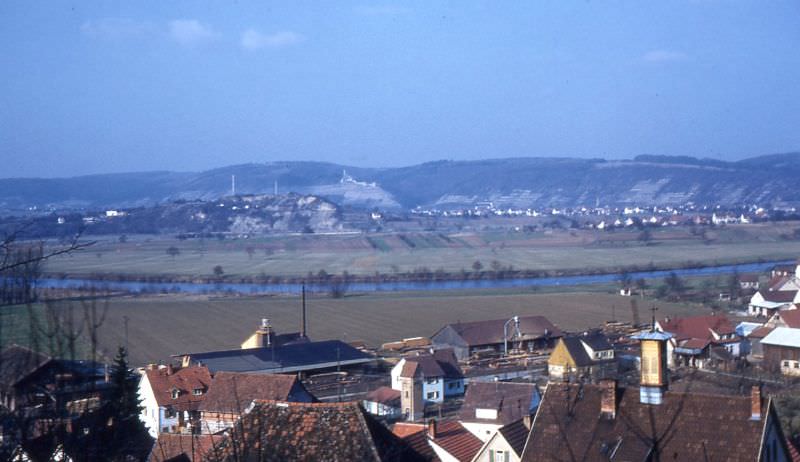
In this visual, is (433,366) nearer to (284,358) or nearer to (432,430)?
(284,358)

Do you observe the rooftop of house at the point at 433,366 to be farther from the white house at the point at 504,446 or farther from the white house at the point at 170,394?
the white house at the point at 504,446

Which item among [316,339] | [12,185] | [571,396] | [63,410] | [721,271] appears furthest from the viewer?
[12,185]

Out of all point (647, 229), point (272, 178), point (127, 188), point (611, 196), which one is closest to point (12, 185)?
point (127, 188)

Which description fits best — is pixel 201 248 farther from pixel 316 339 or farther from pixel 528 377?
pixel 528 377

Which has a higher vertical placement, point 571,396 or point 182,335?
point 571,396

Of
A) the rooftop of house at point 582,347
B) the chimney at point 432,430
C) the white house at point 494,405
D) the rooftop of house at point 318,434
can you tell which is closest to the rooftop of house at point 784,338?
the rooftop of house at point 582,347

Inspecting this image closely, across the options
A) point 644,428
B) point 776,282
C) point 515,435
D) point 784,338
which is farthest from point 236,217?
point 644,428
